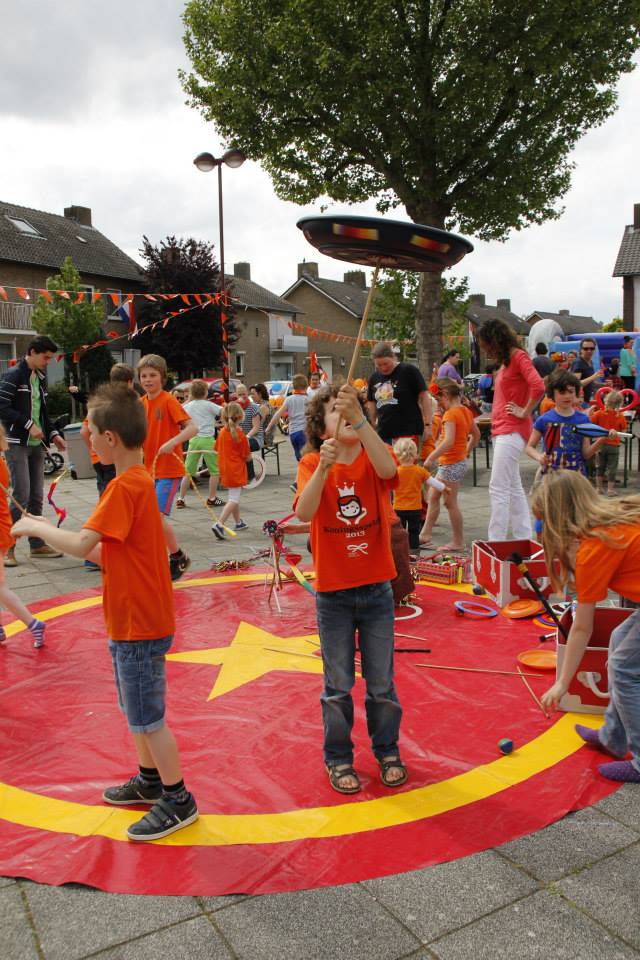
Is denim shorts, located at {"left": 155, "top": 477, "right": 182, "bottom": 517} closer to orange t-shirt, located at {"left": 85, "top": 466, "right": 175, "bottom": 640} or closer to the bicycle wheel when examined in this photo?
the bicycle wheel

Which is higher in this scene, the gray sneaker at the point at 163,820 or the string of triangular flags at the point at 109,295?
the string of triangular flags at the point at 109,295

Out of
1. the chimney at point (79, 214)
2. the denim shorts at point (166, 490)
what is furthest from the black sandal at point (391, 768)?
the chimney at point (79, 214)

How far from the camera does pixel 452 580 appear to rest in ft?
21.4

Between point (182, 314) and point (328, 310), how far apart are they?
24.0m

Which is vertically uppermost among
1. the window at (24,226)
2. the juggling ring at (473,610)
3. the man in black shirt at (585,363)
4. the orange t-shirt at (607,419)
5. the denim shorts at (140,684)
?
the window at (24,226)

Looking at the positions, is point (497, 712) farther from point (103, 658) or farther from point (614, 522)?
point (103, 658)

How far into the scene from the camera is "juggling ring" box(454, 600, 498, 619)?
5527mm

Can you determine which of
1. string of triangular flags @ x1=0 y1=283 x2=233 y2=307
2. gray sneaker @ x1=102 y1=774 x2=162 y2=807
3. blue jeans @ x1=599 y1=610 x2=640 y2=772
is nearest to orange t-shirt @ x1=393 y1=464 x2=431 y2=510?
blue jeans @ x1=599 y1=610 x2=640 y2=772

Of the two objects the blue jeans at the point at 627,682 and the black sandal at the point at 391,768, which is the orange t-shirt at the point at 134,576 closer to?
the black sandal at the point at 391,768

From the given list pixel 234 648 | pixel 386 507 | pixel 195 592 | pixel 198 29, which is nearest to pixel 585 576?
pixel 386 507

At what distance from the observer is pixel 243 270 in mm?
57656

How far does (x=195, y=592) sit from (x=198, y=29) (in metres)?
16.8

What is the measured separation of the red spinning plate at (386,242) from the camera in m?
3.12

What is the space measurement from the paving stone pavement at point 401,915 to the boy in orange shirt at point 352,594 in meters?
0.71
